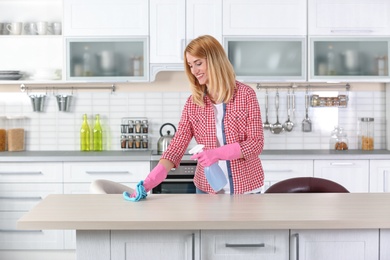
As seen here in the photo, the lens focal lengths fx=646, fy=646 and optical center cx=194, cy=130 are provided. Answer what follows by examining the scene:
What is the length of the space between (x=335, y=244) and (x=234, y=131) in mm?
859

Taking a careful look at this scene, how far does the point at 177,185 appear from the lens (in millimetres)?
4699

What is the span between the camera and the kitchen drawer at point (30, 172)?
15.4 feet

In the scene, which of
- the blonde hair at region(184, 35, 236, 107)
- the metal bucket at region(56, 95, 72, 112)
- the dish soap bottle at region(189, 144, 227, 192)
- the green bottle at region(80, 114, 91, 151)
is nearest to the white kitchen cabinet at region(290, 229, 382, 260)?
the dish soap bottle at region(189, 144, 227, 192)

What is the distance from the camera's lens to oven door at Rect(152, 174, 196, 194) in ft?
15.4

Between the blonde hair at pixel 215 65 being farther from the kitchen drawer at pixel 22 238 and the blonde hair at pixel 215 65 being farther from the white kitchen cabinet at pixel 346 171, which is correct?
the kitchen drawer at pixel 22 238

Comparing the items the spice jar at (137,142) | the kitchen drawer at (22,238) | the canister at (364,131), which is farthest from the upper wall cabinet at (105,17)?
the canister at (364,131)

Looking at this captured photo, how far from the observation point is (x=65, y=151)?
5.22 meters

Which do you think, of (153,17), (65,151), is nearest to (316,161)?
(153,17)

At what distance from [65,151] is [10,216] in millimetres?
752

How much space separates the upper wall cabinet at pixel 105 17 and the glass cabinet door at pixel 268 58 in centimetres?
74

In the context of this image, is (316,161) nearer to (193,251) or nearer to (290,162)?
(290,162)

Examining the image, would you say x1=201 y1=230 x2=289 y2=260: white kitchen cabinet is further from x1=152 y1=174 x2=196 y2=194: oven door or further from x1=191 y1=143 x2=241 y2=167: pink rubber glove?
x1=152 y1=174 x2=196 y2=194: oven door

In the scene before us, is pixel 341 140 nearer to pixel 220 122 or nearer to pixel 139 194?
pixel 220 122

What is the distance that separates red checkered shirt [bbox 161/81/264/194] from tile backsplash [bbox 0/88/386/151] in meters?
2.24
